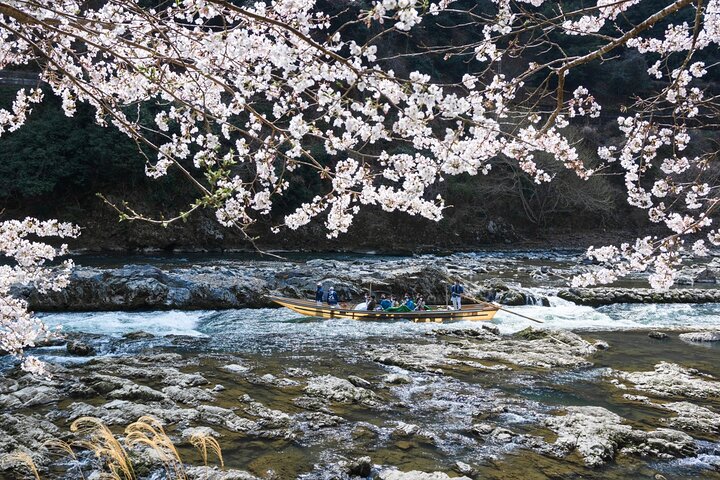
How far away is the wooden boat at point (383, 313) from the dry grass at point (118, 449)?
714cm

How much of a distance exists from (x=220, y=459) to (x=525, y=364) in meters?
5.94

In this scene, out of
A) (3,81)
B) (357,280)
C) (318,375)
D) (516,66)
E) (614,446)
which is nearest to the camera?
(614,446)

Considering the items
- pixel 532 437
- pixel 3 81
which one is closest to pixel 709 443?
pixel 532 437

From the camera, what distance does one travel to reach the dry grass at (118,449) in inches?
192

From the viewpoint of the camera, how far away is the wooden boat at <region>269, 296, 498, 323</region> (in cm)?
1279

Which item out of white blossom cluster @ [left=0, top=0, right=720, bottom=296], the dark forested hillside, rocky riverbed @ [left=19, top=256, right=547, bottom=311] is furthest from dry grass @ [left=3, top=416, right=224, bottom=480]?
the dark forested hillside

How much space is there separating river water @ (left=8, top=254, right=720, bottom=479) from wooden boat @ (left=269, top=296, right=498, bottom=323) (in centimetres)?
24

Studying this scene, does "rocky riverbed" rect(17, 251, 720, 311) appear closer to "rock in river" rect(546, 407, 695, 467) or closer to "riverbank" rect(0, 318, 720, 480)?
"riverbank" rect(0, 318, 720, 480)

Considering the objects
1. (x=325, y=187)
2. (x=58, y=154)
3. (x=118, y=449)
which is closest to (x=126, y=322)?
(x=118, y=449)

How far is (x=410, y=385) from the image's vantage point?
7.82m

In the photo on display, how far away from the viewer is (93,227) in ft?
79.5

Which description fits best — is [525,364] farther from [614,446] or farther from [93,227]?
[93,227]

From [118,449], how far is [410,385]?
421cm

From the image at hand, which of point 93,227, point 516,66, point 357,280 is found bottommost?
point 357,280
